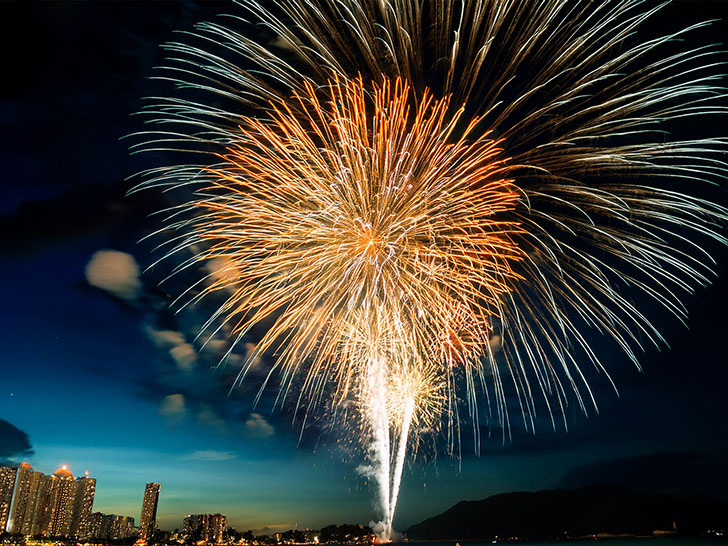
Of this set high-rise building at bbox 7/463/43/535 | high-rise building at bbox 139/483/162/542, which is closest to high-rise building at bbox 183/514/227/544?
high-rise building at bbox 139/483/162/542

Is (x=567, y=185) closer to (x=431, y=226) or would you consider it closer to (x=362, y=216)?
(x=431, y=226)

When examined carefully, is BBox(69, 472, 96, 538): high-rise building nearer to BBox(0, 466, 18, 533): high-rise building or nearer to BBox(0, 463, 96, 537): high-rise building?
BBox(0, 463, 96, 537): high-rise building

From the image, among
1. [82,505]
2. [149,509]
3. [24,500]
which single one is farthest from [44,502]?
[149,509]

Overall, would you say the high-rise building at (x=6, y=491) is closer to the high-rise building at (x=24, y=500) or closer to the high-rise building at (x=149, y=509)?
the high-rise building at (x=24, y=500)

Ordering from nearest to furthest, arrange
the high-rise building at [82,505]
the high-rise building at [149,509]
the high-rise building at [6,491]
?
the high-rise building at [6,491] < the high-rise building at [82,505] < the high-rise building at [149,509]

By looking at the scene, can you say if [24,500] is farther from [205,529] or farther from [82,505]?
[205,529]

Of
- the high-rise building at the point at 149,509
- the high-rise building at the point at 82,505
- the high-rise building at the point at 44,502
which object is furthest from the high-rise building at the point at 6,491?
the high-rise building at the point at 149,509
